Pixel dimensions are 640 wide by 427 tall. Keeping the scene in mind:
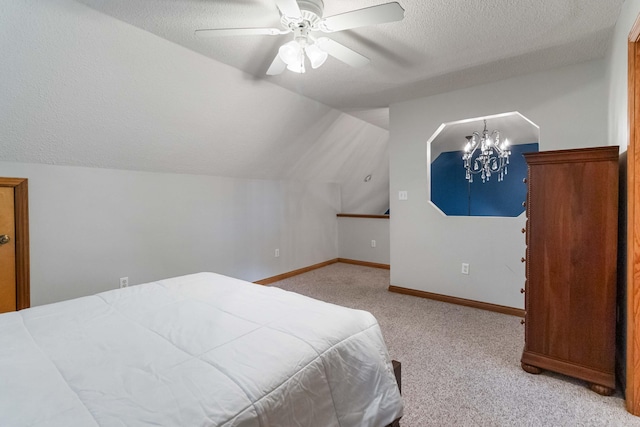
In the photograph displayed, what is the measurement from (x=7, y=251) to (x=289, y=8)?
101 inches

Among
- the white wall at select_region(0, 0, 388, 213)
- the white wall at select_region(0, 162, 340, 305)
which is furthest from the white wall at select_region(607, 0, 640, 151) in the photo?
the white wall at select_region(0, 162, 340, 305)

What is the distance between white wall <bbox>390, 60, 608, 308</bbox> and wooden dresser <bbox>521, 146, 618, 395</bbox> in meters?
1.04

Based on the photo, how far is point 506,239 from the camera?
2977 millimetres

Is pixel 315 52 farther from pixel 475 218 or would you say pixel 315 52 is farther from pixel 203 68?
pixel 475 218

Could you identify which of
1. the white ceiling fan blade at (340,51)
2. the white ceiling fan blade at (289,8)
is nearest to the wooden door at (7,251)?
the white ceiling fan blade at (289,8)

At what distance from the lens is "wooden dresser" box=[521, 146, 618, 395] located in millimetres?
1764

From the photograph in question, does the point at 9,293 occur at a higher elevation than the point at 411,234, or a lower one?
lower

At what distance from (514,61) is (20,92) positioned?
3.57 metres

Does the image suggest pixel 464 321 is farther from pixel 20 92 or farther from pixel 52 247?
pixel 20 92

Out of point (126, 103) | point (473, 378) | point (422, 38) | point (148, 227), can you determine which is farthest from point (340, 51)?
point (148, 227)

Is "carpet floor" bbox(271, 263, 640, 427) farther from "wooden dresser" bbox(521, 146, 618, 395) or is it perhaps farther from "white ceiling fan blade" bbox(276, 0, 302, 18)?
"white ceiling fan blade" bbox(276, 0, 302, 18)

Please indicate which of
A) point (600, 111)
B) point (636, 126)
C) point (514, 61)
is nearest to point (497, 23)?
point (514, 61)

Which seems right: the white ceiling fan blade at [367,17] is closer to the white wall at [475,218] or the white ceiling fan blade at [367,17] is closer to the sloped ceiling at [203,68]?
the sloped ceiling at [203,68]

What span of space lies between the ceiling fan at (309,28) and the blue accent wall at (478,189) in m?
4.06
